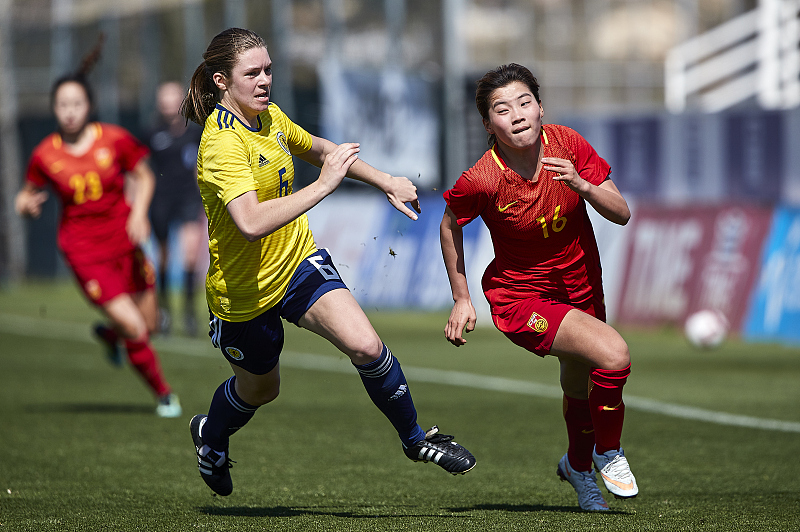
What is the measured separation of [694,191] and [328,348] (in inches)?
235

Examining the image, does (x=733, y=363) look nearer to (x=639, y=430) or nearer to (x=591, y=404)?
(x=639, y=430)

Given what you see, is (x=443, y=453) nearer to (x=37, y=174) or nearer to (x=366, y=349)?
(x=366, y=349)

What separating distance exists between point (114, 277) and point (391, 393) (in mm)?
3888

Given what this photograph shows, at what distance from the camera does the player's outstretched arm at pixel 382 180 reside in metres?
5.00

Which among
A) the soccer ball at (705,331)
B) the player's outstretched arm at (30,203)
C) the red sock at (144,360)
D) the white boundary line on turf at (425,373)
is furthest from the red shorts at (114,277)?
the soccer ball at (705,331)

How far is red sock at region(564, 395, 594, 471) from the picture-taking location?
5496mm

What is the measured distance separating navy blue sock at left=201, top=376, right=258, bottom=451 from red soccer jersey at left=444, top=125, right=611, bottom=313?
4.07 ft

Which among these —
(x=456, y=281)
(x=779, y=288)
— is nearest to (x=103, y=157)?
(x=456, y=281)

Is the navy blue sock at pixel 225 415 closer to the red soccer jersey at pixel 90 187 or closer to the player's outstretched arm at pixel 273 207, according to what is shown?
the player's outstretched arm at pixel 273 207

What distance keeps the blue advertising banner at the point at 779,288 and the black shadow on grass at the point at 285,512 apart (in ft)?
26.7

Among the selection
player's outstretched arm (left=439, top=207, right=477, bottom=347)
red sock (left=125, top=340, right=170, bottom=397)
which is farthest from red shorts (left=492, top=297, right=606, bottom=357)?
red sock (left=125, top=340, right=170, bottom=397)

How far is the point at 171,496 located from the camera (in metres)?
5.82

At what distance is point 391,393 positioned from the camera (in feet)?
17.1

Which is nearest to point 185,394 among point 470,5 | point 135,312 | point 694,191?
point 135,312
